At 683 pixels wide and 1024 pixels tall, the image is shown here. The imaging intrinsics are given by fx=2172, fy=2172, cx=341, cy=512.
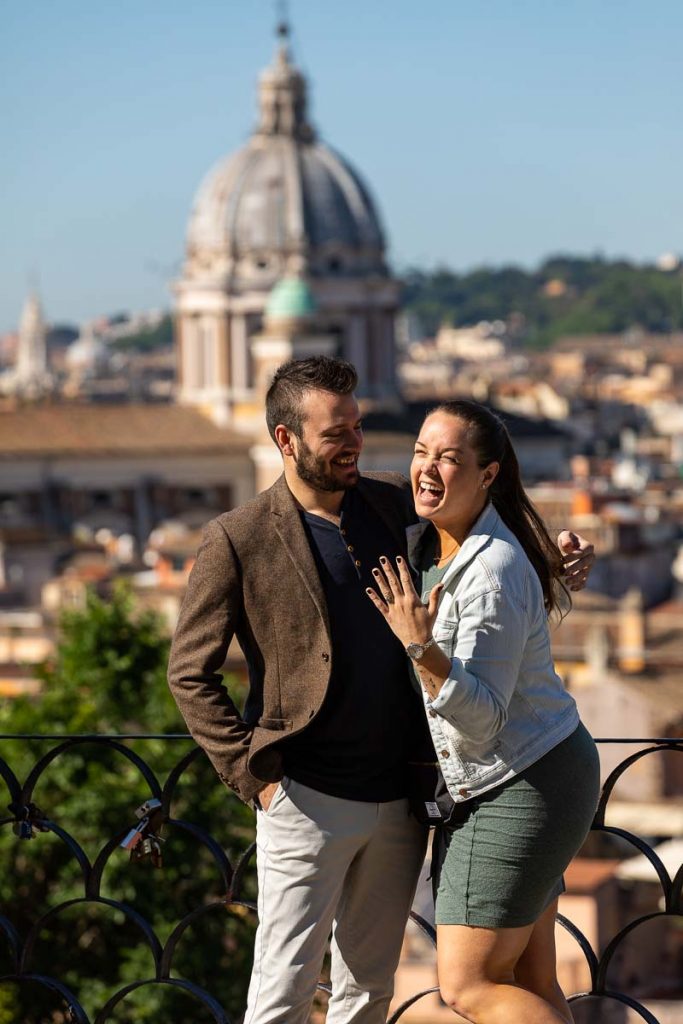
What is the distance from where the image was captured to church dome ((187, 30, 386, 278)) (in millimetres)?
51594

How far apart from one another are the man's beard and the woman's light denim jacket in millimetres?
232

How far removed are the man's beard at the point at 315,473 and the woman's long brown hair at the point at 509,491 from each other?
17cm

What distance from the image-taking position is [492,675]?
2.91 metres

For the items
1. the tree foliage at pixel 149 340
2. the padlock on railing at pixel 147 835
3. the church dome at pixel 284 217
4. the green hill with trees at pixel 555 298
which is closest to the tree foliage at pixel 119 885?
the padlock on railing at pixel 147 835

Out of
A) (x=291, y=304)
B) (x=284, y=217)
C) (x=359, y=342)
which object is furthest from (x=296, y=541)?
(x=284, y=217)

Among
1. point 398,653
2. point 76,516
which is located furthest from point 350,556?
point 76,516

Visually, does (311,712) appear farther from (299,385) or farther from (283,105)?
(283,105)

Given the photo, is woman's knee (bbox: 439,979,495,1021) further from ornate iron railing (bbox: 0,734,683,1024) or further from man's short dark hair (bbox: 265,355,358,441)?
man's short dark hair (bbox: 265,355,358,441)

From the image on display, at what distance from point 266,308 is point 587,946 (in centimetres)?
4721

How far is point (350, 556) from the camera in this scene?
3.13 metres

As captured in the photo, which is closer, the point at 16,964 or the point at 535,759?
the point at 535,759

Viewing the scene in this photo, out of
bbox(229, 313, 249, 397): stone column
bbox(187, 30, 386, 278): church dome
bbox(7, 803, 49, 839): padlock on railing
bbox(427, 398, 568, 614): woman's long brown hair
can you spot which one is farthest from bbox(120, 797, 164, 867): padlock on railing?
bbox(187, 30, 386, 278): church dome

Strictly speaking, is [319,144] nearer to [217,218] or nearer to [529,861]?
[217,218]

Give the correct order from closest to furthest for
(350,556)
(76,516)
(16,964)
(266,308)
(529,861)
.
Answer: (529,861) → (350,556) → (16,964) → (76,516) → (266,308)
